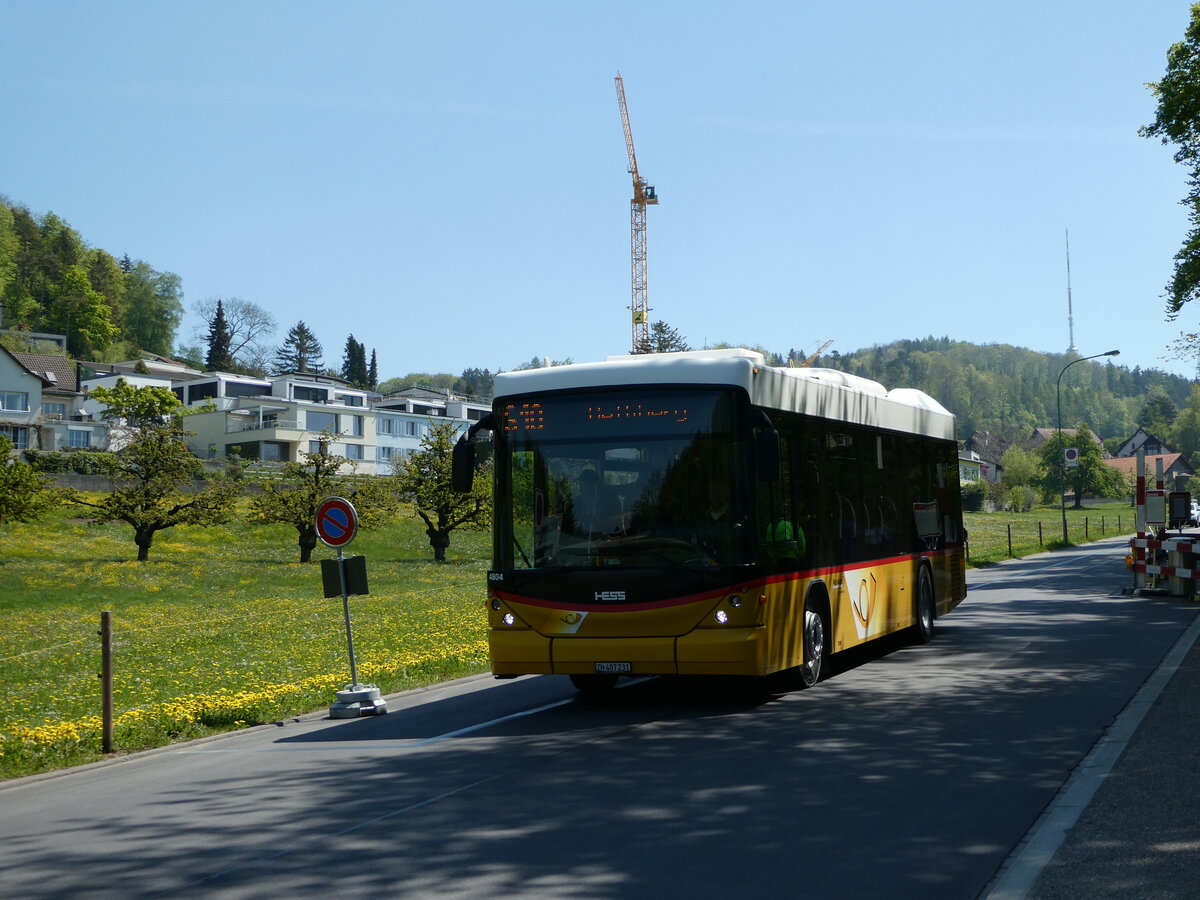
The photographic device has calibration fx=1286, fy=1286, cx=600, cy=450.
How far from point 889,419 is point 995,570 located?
27.3 metres

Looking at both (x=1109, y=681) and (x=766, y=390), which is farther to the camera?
(x=1109, y=681)

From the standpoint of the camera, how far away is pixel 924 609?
17.8 m

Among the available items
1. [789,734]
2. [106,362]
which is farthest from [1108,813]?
[106,362]

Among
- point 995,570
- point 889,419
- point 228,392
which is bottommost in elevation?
point 995,570

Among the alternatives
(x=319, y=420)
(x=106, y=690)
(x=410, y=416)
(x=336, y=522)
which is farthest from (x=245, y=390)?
(x=106, y=690)

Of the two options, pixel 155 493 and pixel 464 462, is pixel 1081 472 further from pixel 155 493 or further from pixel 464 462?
pixel 464 462

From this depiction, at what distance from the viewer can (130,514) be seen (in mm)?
52562

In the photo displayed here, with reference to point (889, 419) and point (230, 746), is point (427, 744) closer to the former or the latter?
point (230, 746)

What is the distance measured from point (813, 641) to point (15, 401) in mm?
92404

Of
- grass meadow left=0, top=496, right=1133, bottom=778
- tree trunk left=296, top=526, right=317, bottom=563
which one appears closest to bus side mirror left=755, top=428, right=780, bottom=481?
grass meadow left=0, top=496, right=1133, bottom=778

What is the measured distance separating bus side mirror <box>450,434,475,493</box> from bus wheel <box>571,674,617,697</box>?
257 centimetres

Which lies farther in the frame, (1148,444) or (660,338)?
(1148,444)

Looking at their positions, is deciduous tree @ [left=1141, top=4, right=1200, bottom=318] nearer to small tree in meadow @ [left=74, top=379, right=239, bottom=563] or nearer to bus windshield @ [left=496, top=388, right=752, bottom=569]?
bus windshield @ [left=496, top=388, right=752, bottom=569]

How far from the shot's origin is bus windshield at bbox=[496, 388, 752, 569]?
11.4 meters
